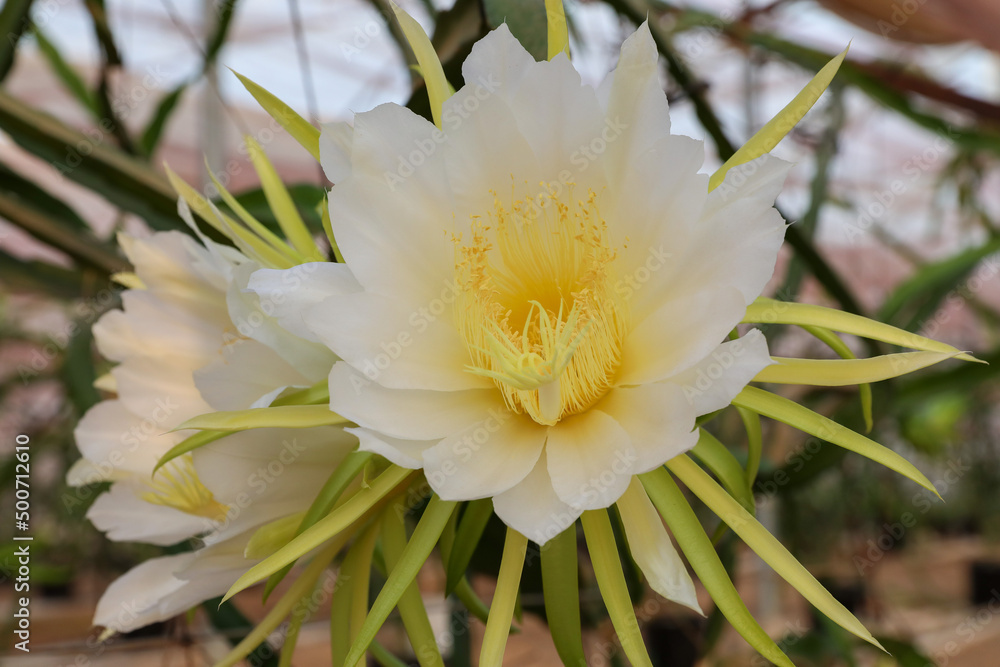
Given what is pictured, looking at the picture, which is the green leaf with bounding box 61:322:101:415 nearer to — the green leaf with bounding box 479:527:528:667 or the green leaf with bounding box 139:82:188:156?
the green leaf with bounding box 139:82:188:156

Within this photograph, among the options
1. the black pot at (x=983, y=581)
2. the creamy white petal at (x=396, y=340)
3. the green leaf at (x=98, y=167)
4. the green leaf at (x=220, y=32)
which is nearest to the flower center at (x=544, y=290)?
the creamy white petal at (x=396, y=340)

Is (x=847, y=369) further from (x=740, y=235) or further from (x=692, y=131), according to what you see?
(x=692, y=131)

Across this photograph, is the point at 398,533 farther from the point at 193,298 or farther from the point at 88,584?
the point at 88,584

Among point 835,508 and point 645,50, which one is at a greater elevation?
point 645,50

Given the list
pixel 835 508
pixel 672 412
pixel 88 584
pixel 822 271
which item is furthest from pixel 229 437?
pixel 88 584

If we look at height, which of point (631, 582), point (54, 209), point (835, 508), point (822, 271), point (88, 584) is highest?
point (54, 209)

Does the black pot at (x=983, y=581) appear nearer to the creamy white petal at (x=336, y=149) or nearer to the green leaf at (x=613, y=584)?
the green leaf at (x=613, y=584)
